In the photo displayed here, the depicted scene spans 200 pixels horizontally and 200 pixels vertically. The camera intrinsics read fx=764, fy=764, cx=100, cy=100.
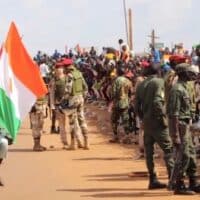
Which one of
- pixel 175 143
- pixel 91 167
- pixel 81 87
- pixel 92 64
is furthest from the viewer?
pixel 92 64

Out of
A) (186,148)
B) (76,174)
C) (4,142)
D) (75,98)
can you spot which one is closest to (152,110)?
(186,148)

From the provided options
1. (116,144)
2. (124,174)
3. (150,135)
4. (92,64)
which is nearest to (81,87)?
(116,144)

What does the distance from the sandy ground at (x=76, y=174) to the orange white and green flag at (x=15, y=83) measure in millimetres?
1075

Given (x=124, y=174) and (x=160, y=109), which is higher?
(x=160, y=109)

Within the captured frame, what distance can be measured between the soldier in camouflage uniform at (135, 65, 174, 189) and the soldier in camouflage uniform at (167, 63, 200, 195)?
1.48ft

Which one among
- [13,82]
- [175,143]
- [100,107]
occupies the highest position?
[13,82]

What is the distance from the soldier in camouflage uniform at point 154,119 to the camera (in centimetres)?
1120

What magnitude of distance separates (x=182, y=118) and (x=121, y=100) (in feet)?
23.2

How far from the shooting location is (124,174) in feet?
43.7

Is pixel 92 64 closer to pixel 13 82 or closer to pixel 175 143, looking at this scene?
pixel 13 82

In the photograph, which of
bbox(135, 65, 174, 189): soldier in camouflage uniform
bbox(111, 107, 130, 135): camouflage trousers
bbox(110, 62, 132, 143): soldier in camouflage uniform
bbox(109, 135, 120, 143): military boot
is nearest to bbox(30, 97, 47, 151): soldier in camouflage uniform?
bbox(110, 62, 132, 143): soldier in camouflage uniform

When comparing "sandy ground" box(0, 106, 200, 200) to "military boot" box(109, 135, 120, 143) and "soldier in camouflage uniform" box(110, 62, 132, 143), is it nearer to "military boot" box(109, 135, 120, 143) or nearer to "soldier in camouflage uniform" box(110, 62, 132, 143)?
"military boot" box(109, 135, 120, 143)

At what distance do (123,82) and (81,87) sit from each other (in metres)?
0.97

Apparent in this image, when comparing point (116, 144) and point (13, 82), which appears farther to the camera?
point (116, 144)
